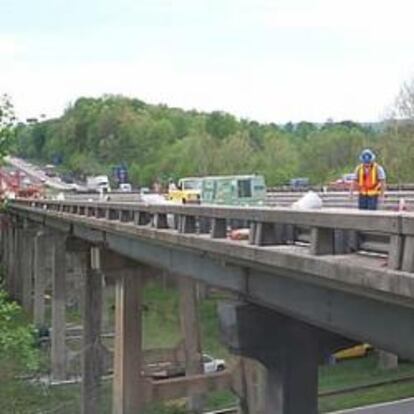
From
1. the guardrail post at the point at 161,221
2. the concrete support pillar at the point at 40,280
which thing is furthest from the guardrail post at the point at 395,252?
the concrete support pillar at the point at 40,280

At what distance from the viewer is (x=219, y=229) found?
36.4 ft

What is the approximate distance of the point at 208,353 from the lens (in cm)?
3572

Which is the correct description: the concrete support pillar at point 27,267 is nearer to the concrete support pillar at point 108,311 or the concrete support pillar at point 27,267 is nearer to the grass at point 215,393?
the concrete support pillar at point 108,311

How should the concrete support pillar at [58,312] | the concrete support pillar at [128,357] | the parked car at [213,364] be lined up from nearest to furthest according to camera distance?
1. the concrete support pillar at [128,357]
2. the parked car at [213,364]
3. the concrete support pillar at [58,312]

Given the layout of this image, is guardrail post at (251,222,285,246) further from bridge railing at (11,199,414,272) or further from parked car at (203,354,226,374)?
parked car at (203,354,226,374)

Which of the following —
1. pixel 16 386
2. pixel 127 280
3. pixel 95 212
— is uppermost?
pixel 95 212

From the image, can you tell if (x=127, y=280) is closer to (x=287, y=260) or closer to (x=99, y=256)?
(x=99, y=256)

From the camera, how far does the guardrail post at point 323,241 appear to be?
7.83m

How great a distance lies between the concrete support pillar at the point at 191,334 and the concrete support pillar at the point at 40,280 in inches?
684

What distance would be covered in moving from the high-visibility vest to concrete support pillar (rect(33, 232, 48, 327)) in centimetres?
3428

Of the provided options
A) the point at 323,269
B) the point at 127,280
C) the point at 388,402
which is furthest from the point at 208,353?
the point at 323,269

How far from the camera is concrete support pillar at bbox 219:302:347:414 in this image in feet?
30.5

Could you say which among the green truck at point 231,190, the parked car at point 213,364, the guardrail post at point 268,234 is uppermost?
the guardrail post at point 268,234

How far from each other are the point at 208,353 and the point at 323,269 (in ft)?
94.1
